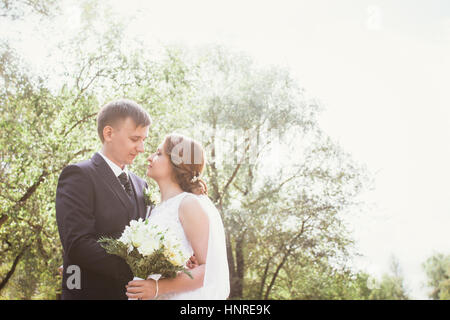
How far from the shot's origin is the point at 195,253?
306cm

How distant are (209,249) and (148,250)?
604 mm

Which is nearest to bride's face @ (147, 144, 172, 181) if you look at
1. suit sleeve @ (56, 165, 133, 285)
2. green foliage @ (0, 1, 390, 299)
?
suit sleeve @ (56, 165, 133, 285)

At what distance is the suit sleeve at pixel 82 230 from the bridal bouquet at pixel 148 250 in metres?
0.08

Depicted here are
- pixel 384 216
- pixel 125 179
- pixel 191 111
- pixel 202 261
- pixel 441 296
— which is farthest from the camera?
pixel 441 296

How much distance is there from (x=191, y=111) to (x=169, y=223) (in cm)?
1080

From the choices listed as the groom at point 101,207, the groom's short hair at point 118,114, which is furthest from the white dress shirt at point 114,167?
the groom's short hair at point 118,114

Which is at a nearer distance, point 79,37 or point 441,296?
point 79,37

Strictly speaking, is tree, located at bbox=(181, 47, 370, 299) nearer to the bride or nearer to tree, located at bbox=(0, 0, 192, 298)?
tree, located at bbox=(0, 0, 192, 298)

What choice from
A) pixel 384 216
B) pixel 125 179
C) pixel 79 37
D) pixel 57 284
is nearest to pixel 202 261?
pixel 125 179

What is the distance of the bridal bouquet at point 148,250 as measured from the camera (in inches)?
102

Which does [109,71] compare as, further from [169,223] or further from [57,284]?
[169,223]

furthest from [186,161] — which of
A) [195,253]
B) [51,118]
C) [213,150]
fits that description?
[213,150]

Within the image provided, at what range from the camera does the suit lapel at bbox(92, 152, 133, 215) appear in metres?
3.02
